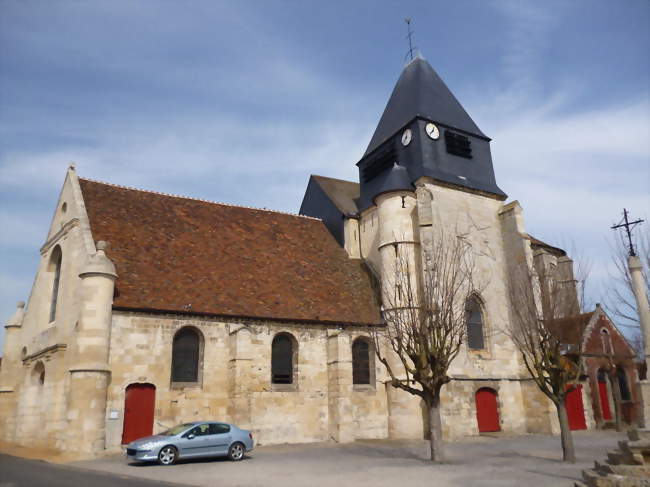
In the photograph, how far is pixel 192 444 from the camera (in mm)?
13352

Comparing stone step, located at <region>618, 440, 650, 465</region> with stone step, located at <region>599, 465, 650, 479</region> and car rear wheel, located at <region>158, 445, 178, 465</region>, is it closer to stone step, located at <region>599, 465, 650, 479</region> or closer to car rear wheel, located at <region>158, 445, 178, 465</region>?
stone step, located at <region>599, 465, 650, 479</region>

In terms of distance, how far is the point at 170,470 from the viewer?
39.2ft

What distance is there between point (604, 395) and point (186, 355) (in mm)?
20974

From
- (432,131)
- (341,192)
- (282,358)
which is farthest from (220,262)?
(432,131)

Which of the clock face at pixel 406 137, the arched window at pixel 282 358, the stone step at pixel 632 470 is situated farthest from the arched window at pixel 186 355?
the clock face at pixel 406 137

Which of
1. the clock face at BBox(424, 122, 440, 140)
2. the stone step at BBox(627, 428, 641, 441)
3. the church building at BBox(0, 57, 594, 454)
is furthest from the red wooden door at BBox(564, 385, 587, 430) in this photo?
the stone step at BBox(627, 428, 641, 441)

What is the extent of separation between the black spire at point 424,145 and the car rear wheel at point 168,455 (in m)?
13.7

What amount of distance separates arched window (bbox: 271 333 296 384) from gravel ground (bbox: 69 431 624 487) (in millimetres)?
2410

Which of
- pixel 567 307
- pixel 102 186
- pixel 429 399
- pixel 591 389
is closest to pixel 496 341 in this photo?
pixel 567 307

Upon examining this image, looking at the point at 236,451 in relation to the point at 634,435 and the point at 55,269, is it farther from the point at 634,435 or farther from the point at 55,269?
the point at 55,269

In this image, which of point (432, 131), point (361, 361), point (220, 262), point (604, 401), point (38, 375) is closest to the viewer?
point (38, 375)

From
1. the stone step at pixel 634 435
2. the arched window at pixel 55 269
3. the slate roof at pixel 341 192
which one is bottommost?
the stone step at pixel 634 435

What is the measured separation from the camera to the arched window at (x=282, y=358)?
18625 mm

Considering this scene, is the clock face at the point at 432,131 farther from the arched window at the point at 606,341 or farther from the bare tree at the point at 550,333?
the arched window at the point at 606,341
